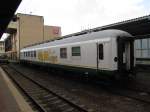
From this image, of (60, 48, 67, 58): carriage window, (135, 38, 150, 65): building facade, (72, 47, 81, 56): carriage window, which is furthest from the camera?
(135, 38, 150, 65): building facade

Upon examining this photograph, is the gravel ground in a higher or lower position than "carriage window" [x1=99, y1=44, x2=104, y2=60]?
lower

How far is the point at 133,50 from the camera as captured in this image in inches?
567

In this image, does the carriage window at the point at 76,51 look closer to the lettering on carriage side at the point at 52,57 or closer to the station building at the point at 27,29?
the lettering on carriage side at the point at 52,57

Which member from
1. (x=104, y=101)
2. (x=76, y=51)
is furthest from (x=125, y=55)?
(x=76, y=51)

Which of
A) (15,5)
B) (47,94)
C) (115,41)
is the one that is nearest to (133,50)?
(115,41)

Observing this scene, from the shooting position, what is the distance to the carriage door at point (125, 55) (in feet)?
43.6

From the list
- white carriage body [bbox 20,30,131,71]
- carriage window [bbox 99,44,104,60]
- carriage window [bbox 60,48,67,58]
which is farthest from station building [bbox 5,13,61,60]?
carriage window [bbox 99,44,104,60]

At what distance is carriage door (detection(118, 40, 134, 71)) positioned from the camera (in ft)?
43.6

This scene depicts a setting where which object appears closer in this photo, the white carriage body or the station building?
the white carriage body

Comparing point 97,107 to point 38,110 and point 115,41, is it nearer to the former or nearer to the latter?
point 38,110

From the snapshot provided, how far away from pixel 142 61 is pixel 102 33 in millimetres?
13016

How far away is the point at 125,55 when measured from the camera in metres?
14.1

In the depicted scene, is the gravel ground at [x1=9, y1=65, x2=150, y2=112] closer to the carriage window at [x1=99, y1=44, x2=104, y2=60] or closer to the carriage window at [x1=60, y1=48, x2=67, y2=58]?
the carriage window at [x1=99, y1=44, x2=104, y2=60]

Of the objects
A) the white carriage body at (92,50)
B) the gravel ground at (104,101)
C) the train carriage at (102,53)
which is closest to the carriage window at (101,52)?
the train carriage at (102,53)
